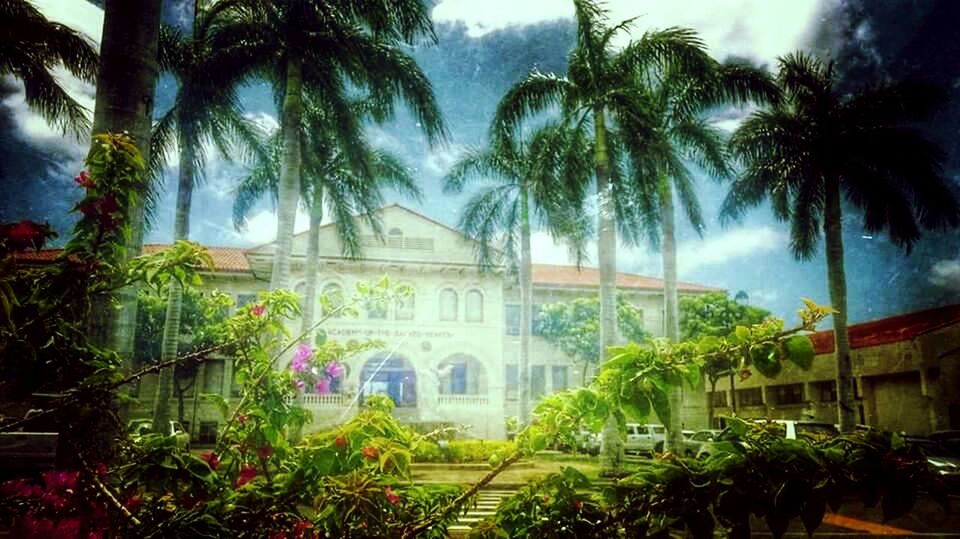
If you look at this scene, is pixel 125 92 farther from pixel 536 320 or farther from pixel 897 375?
pixel 536 320

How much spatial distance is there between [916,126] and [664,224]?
168 inches

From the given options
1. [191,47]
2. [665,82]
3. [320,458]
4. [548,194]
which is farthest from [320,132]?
[320,458]

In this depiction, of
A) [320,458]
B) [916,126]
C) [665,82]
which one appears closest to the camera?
[320,458]

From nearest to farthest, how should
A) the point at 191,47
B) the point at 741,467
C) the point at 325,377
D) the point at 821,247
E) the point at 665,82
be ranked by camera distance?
the point at 741,467 → the point at 325,377 → the point at 191,47 → the point at 821,247 → the point at 665,82

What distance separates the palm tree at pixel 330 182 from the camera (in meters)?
8.97

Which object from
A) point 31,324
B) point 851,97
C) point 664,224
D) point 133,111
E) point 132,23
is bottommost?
point 31,324

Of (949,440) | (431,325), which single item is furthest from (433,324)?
(949,440)

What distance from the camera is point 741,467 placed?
1.14 m

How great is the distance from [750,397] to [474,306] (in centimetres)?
971

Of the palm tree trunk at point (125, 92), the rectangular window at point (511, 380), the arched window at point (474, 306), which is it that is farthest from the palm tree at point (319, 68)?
the rectangular window at point (511, 380)

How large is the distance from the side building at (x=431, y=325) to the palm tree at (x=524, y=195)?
0.81 m

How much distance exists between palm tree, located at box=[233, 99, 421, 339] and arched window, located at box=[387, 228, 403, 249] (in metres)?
1.39

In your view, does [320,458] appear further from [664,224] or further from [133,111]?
[664,224]

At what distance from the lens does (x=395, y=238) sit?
12797mm
